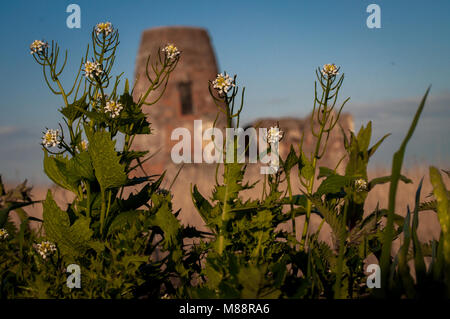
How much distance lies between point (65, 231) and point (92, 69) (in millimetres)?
536

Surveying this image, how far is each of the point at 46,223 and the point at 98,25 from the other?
0.73 metres

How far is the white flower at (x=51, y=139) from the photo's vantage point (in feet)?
4.85

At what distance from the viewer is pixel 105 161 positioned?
1.36 metres

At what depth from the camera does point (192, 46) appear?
23.3 m

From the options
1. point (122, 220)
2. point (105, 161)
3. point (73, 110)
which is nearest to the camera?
point (105, 161)

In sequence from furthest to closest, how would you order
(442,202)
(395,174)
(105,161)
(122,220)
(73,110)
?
(73,110)
(122,220)
(105,161)
(442,202)
(395,174)

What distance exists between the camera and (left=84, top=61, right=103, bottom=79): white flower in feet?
4.90

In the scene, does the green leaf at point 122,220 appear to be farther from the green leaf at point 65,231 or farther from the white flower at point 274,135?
the white flower at point 274,135

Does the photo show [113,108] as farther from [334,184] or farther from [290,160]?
[334,184]

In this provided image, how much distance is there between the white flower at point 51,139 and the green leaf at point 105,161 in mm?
162

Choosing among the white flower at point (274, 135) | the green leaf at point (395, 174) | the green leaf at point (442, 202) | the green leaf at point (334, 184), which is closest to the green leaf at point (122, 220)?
the white flower at point (274, 135)

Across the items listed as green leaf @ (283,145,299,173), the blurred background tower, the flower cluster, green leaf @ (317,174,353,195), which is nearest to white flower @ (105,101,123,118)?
the flower cluster

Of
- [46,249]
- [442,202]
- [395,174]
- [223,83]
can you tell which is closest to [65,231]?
[46,249]
